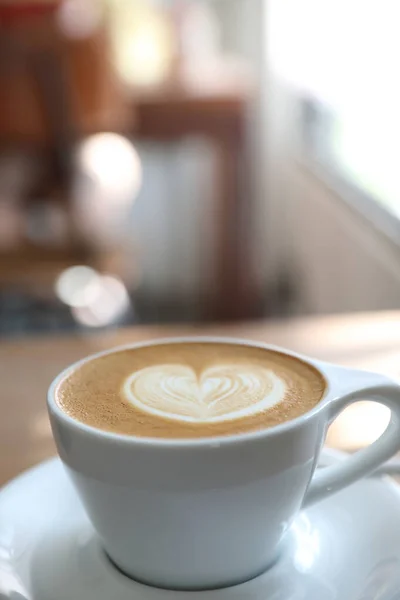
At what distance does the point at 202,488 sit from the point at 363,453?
9cm

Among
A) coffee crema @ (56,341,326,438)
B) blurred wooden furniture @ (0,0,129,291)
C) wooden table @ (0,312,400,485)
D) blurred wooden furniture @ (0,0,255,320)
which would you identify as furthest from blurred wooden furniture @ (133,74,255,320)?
coffee crema @ (56,341,326,438)

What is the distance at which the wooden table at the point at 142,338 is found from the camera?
1.66 feet

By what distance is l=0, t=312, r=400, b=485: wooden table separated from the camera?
0.50 m

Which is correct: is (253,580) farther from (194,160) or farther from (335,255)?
(194,160)

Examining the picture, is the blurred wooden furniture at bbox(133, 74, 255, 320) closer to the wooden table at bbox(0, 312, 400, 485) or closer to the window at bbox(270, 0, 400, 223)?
the window at bbox(270, 0, 400, 223)

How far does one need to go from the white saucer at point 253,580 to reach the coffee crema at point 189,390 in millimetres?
69

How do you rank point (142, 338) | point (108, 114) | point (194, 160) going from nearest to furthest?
point (142, 338), point (108, 114), point (194, 160)

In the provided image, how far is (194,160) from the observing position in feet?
7.82

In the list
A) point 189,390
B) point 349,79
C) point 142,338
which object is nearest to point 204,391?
point 189,390

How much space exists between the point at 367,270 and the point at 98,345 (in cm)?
93

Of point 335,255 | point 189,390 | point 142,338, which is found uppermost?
point 189,390

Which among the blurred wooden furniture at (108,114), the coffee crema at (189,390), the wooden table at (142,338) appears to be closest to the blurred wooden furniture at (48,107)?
the blurred wooden furniture at (108,114)

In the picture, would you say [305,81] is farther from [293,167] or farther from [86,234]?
[86,234]

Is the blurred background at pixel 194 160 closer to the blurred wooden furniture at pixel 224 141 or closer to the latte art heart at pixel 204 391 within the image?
the blurred wooden furniture at pixel 224 141
